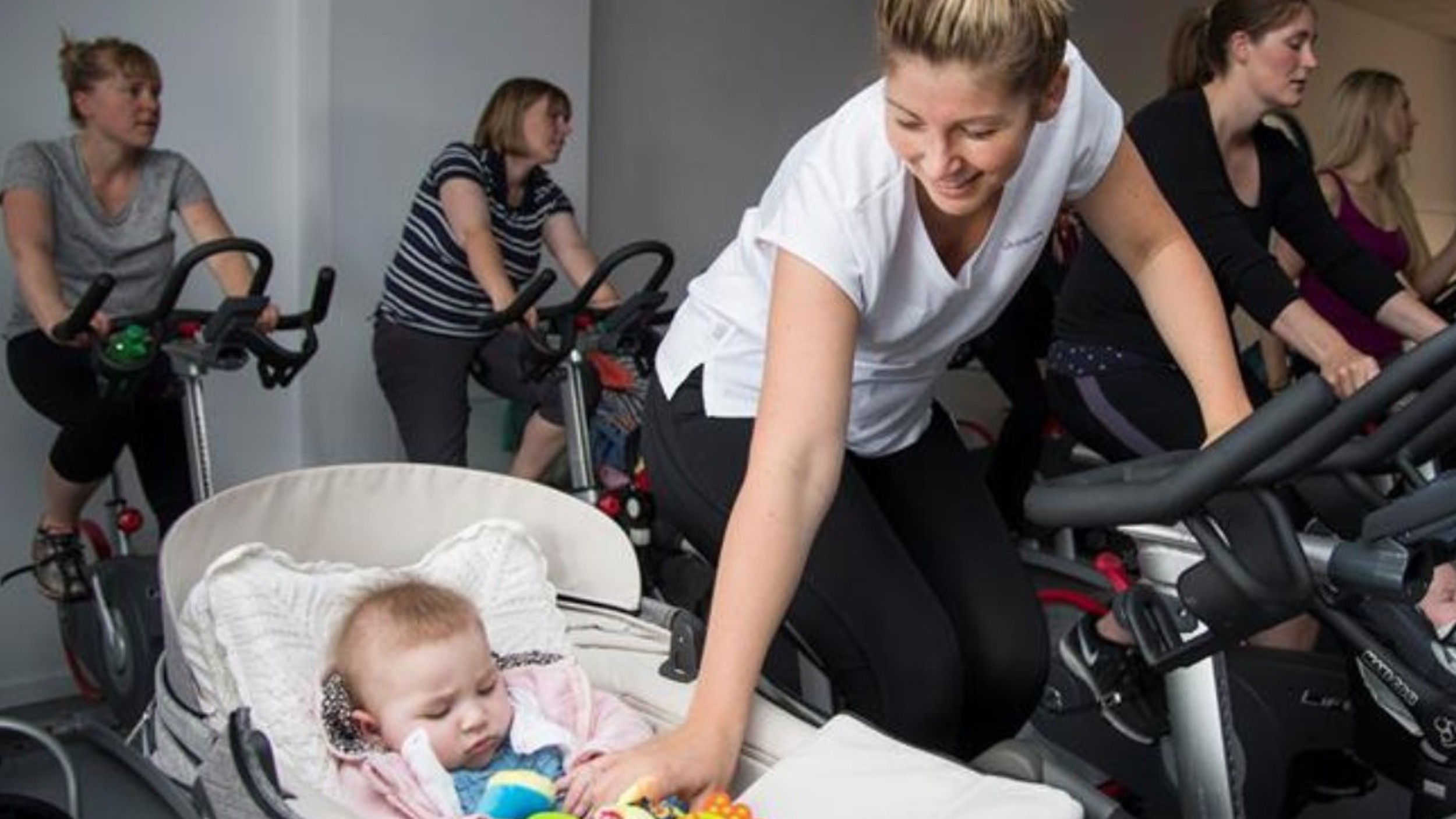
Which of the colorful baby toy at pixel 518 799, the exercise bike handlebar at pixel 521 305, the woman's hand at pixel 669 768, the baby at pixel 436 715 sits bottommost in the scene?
the baby at pixel 436 715

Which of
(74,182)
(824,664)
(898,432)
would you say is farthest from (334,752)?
(74,182)

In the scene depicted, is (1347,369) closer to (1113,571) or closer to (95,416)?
(1113,571)

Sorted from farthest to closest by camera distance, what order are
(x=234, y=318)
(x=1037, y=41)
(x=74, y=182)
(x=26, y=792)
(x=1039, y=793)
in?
(x=74, y=182), (x=234, y=318), (x=26, y=792), (x=1037, y=41), (x=1039, y=793)

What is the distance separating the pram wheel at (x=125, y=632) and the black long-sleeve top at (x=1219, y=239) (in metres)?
1.89

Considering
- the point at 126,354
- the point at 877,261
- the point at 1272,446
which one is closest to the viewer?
the point at 1272,446

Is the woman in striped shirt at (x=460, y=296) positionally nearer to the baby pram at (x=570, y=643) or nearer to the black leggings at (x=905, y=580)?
the baby pram at (x=570, y=643)

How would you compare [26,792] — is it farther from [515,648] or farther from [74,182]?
[74,182]

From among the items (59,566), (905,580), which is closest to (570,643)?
(905,580)

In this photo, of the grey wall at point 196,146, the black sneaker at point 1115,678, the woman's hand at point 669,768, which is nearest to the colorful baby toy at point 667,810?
the woman's hand at point 669,768

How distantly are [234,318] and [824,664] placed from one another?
58.9 inches

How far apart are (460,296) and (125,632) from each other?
121 cm

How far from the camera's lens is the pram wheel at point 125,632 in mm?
2686

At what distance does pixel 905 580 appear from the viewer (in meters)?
1.59

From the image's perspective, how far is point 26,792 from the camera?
223cm
